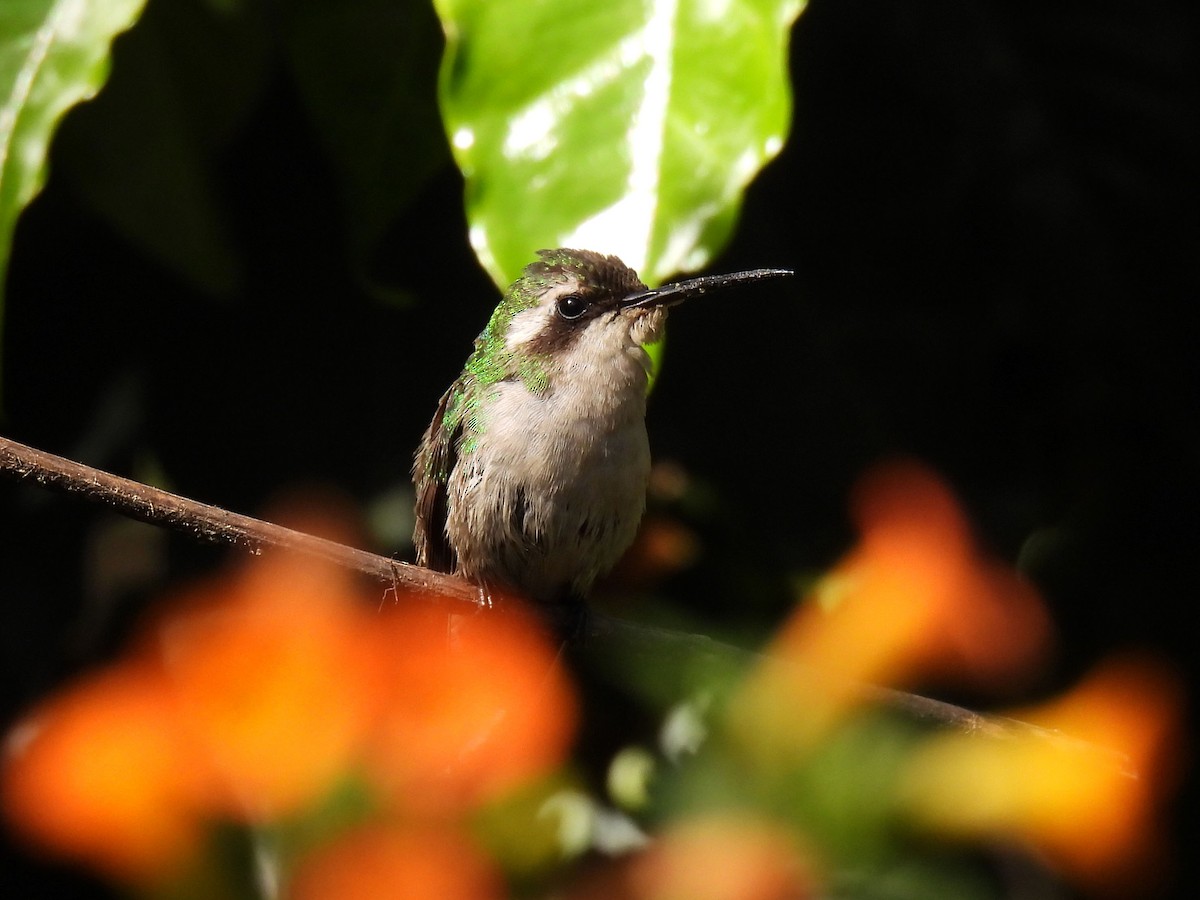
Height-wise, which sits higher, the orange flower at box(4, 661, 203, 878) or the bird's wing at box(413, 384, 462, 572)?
the bird's wing at box(413, 384, 462, 572)

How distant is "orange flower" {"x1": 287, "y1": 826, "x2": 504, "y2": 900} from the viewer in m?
1.91

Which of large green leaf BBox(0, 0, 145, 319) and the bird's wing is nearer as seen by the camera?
large green leaf BBox(0, 0, 145, 319)

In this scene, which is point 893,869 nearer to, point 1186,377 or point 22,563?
point 1186,377

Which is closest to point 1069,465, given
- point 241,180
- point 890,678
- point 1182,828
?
point 890,678

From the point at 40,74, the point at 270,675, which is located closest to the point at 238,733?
the point at 270,675

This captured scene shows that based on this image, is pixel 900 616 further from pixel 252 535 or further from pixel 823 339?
pixel 252 535

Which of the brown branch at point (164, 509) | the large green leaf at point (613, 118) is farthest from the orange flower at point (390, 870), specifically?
the large green leaf at point (613, 118)

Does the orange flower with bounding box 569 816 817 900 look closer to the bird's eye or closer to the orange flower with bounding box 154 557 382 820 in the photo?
the orange flower with bounding box 154 557 382 820

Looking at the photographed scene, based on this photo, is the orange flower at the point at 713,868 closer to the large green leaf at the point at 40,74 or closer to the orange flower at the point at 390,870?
the orange flower at the point at 390,870

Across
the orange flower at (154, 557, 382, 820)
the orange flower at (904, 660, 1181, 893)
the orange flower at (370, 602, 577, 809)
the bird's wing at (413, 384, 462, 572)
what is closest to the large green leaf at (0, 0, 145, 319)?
the orange flower at (154, 557, 382, 820)

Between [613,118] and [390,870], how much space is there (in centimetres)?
105

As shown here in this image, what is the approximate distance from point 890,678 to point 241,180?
1.25 metres

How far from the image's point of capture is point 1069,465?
6.61ft

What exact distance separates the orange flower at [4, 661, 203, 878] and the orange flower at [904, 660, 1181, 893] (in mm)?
1094
